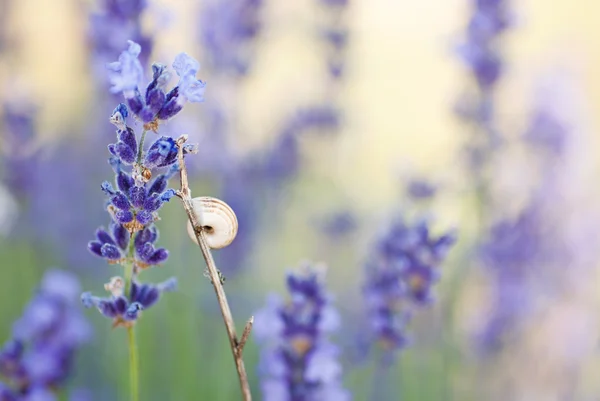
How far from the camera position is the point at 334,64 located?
10.4 ft

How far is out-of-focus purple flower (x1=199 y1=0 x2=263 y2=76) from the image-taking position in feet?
9.55

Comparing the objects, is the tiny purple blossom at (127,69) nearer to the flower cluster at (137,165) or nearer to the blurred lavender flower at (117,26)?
the flower cluster at (137,165)

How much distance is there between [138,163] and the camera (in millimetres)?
1140

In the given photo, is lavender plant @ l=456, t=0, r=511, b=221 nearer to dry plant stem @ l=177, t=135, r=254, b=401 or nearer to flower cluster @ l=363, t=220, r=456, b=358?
flower cluster @ l=363, t=220, r=456, b=358

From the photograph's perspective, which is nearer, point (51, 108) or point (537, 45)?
point (51, 108)

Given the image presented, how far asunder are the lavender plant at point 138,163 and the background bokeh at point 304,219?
3.34ft

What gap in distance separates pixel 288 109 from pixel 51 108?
5.33 feet

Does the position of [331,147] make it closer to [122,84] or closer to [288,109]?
[288,109]

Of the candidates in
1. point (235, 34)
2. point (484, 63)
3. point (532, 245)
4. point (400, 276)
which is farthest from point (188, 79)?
point (532, 245)

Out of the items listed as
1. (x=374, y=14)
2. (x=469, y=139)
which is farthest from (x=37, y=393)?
(x=374, y=14)

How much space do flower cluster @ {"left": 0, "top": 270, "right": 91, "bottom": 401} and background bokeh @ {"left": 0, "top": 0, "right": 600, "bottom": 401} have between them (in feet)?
1.62

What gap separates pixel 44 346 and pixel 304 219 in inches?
85.1

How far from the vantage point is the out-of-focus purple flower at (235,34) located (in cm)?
291

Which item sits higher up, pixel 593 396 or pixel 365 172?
pixel 365 172
